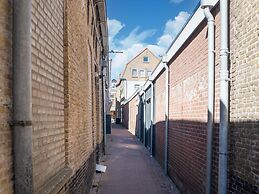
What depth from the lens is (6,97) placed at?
7.47ft

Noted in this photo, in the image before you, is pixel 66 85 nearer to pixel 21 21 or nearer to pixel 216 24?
pixel 21 21

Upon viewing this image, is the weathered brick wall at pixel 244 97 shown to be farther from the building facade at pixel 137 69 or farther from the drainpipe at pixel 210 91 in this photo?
the building facade at pixel 137 69

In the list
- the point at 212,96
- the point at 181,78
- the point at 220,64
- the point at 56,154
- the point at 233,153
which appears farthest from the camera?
the point at 181,78

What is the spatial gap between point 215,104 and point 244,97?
105cm

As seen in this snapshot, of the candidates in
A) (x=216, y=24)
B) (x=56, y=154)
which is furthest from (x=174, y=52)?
(x=56, y=154)

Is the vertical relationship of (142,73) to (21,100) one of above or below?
above

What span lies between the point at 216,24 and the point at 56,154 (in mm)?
3253

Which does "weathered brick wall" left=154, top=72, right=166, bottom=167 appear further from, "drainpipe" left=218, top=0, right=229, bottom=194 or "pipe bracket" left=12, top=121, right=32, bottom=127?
"pipe bracket" left=12, top=121, right=32, bottom=127

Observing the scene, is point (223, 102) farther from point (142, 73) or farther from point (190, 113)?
point (142, 73)

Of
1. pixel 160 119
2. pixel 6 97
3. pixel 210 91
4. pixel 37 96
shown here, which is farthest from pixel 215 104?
pixel 160 119

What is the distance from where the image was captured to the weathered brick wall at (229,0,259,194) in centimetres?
378

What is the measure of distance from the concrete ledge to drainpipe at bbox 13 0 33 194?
20.6 inches

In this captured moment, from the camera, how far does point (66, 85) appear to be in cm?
446

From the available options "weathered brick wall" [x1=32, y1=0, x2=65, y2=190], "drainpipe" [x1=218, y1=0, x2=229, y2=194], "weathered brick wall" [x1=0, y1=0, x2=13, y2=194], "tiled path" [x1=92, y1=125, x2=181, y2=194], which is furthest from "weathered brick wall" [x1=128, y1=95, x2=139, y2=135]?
"weathered brick wall" [x1=0, y1=0, x2=13, y2=194]
